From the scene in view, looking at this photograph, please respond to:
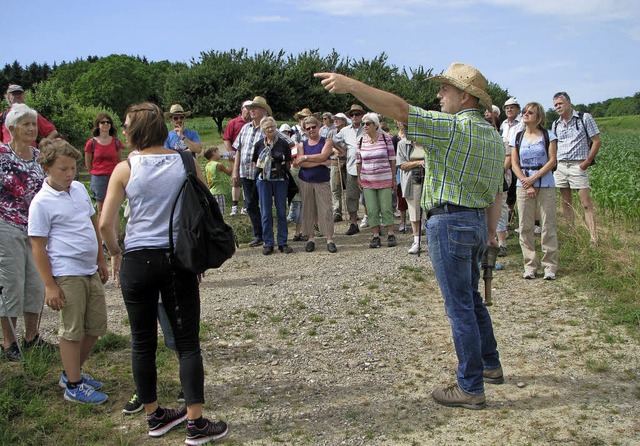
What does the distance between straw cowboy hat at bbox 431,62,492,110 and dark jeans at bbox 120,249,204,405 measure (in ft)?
6.64

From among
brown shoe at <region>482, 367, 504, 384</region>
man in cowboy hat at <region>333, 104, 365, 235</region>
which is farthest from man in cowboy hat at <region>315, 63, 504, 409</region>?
man in cowboy hat at <region>333, 104, 365, 235</region>

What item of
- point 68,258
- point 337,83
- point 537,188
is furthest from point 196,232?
point 537,188

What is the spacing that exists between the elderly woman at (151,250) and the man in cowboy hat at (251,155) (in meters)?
5.76

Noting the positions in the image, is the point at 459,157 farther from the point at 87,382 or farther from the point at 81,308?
the point at 87,382

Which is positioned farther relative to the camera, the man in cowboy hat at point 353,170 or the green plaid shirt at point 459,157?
the man in cowboy hat at point 353,170

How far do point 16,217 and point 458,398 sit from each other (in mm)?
3566

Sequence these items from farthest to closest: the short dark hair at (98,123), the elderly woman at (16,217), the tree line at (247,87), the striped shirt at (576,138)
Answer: the tree line at (247,87) → the short dark hair at (98,123) → the striped shirt at (576,138) → the elderly woman at (16,217)

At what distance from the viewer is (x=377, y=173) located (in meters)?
9.37

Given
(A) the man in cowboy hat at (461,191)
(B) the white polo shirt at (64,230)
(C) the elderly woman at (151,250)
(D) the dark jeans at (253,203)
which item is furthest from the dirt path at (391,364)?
(D) the dark jeans at (253,203)

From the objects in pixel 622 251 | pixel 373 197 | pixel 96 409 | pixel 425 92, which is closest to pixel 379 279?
pixel 373 197

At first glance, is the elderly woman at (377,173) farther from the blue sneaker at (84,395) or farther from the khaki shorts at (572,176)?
the blue sneaker at (84,395)

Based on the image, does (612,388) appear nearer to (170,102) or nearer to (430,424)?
(430,424)

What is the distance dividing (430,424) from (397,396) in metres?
0.46

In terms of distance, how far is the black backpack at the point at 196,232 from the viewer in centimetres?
338
